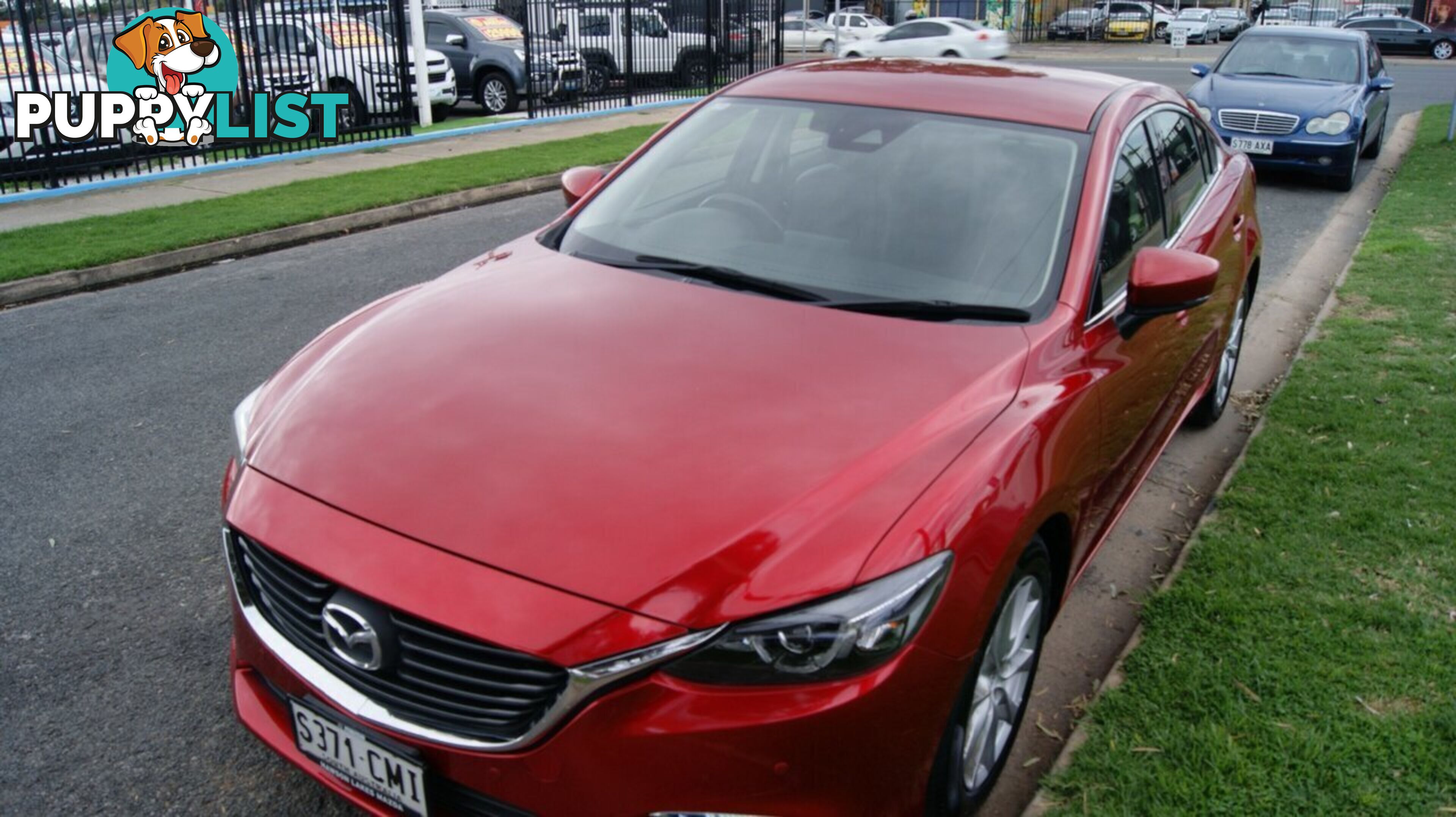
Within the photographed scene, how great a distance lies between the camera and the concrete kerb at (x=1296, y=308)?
321cm

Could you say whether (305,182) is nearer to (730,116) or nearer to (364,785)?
(730,116)

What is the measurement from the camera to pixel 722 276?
3.30 meters

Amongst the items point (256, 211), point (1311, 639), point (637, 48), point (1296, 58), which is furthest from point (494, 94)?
point (1311, 639)

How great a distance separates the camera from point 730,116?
4.06m

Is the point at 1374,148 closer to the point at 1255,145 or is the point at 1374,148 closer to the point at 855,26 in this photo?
A: the point at 1255,145

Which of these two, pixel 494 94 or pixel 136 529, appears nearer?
pixel 136 529

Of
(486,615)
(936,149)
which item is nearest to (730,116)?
(936,149)

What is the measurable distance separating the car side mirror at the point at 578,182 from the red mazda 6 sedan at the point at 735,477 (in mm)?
561

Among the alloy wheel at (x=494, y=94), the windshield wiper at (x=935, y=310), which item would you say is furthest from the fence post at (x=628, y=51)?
the windshield wiper at (x=935, y=310)

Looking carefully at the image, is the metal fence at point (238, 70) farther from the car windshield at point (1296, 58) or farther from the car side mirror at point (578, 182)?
the car windshield at point (1296, 58)

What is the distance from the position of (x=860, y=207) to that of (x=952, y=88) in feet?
2.25

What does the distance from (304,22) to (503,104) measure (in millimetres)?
5576

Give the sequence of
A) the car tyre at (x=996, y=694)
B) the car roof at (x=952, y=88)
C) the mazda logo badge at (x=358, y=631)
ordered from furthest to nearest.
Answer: the car roof at (x=952, y=88)
the car tyre at (x=996, y=694)
the mazda logo badge at (x=358, y=631)

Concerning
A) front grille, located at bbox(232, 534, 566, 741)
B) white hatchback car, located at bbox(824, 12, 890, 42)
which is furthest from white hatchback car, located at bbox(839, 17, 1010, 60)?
front grille, located at bbox(232, 534, 566, 741)
